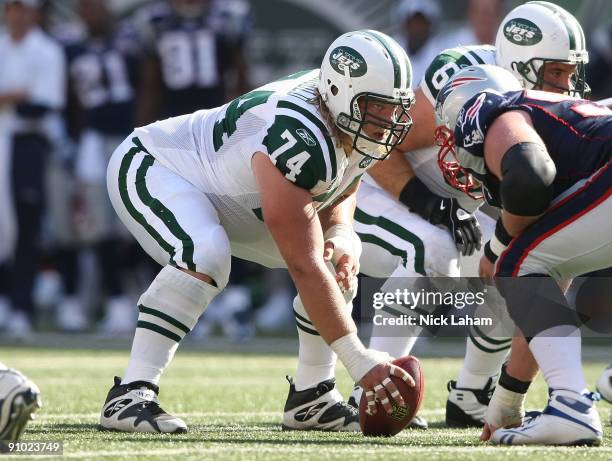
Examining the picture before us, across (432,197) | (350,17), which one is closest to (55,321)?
(350,17)

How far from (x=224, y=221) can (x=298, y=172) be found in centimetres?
68

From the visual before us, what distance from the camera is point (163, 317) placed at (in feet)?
16.1

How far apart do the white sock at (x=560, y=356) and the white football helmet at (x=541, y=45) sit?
138 cm

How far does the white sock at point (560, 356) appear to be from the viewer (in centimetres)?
430

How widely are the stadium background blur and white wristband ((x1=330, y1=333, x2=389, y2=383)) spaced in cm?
509

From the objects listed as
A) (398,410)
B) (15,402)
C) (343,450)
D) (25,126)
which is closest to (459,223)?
(398,410)

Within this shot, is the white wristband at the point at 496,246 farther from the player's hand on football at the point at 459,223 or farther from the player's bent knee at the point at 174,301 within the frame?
the player's bent knee at the point at 174,301

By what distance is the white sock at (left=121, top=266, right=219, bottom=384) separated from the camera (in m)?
4.86

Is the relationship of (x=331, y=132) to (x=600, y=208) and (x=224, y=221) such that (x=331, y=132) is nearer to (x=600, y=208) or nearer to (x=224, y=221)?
(x=224, y=221)

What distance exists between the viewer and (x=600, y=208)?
4359 mm

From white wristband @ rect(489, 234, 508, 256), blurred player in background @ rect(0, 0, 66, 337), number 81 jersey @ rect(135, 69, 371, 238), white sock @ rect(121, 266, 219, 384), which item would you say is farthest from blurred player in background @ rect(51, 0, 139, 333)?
white wristband @ rect(489, 234, 508, 256)

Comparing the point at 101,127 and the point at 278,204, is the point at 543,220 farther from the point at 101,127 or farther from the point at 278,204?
the point at 101,127

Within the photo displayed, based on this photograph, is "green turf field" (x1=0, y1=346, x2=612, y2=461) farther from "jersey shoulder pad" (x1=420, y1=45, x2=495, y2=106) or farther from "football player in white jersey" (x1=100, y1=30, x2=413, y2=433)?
"jersey shoulder pad" (x1=420, y1=45, x2=495, y2=106)

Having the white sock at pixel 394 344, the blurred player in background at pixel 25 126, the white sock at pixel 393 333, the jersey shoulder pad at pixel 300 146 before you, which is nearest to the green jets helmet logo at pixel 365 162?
the jersey shoulder pad at pixel 300 146
